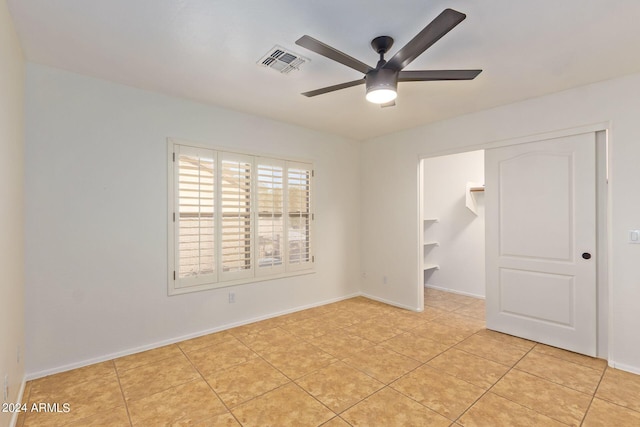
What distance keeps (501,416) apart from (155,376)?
2.66 metres

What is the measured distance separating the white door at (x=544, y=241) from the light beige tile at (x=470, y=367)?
2.97 feet

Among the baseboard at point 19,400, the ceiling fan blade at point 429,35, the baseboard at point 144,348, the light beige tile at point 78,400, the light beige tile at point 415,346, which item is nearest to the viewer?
the ceiling fan blade at point 429,35

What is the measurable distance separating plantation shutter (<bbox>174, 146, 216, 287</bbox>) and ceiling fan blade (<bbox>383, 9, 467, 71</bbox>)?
2292 millimetres

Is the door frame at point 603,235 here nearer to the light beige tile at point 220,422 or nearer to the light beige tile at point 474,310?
the light beige tile at point 474,310

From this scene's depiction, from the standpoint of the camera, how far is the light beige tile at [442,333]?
3.28m

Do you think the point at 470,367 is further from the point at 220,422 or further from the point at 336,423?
the point at 220,422

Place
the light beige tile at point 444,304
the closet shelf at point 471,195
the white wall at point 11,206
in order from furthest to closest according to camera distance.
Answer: the closet shelf at point 471,195, the light beige tile at point 444,304, the white wall at point 11,206

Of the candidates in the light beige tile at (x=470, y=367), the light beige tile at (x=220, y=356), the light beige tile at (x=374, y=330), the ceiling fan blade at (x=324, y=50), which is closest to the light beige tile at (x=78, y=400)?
the light beige tile at (x=220, y=356)

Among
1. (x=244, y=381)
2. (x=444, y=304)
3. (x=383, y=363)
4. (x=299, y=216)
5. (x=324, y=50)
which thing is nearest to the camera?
(x=324, y=50)

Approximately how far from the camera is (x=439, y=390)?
7.68 feet

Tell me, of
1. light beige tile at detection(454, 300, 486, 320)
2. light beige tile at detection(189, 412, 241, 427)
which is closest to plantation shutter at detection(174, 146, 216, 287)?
light beige tile at detection(189, 412, 241, 427)

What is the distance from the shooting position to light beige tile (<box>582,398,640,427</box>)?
1970 mm

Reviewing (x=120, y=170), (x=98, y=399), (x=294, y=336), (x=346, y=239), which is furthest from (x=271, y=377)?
(x=346, y=239)

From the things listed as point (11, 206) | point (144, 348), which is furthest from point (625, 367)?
point (11, 206)
